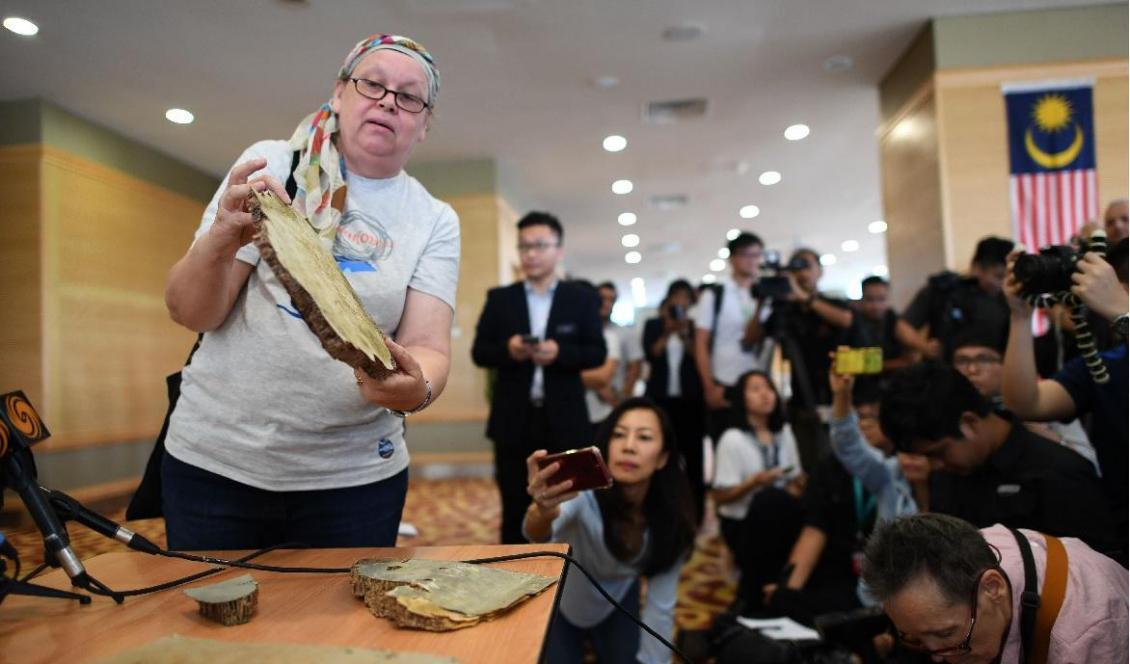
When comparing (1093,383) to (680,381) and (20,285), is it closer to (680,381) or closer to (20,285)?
(20,285)

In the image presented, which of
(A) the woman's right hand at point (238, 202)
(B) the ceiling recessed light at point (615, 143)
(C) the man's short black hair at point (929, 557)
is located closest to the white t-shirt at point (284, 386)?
(A) the woman's right hand at point (238, 202)

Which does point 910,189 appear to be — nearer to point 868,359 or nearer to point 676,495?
point 868,359

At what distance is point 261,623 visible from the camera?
714mm

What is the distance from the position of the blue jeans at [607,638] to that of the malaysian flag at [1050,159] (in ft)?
10.4

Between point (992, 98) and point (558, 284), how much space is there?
2927 millimetres

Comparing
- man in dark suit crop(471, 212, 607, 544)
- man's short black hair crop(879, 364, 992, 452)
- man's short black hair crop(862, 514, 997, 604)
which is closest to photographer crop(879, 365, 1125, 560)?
man's short black hair crop(879, 364, 992, 452)

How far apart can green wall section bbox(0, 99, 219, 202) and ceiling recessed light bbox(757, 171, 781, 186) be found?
7.09 m

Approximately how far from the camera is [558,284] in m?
2.70

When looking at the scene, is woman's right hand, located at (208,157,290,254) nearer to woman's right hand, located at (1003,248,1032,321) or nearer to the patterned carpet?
the patterned carpet

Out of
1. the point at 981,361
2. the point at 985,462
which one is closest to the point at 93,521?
the point at 985,462

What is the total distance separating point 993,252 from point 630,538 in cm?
201

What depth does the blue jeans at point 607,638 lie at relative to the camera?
2045 mm

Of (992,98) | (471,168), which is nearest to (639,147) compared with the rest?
(471,168)

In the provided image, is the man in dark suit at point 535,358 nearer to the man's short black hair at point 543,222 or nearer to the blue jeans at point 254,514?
the man's short black hair at point 543,222
